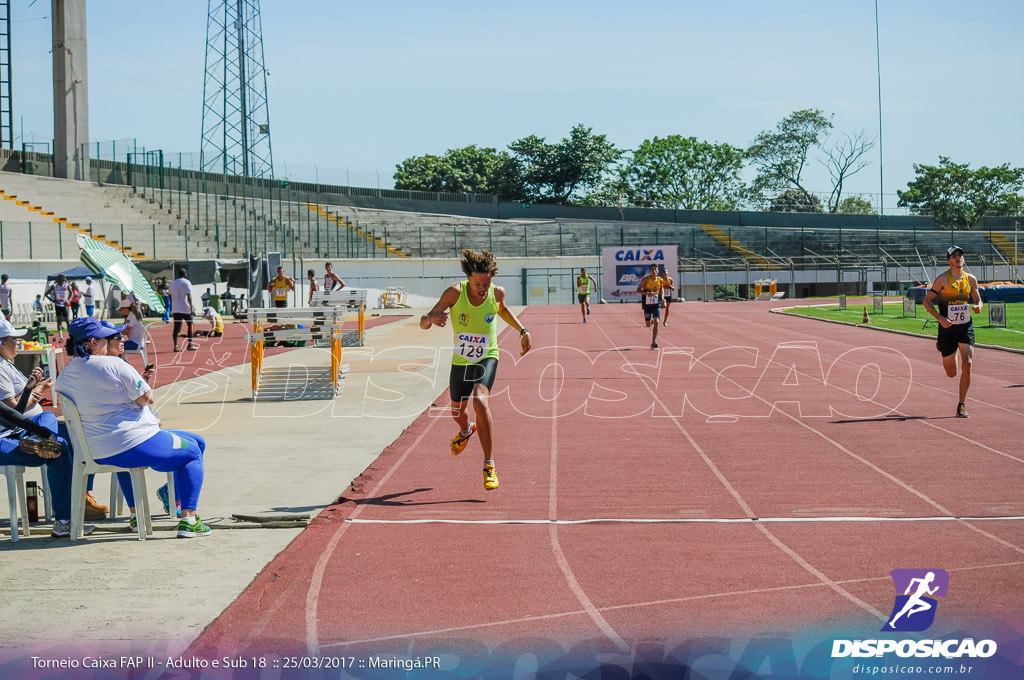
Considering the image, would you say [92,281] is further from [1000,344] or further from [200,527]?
[200,527]

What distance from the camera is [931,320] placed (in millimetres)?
28234

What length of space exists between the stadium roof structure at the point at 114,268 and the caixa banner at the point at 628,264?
132 ft

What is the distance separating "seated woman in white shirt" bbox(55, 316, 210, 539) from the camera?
21.9ft

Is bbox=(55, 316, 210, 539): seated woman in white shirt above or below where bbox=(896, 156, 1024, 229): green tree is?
below

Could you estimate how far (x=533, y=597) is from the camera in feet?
17.7

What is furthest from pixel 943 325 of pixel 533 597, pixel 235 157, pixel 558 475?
pixel 235 157

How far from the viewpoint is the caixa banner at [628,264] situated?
55562 millimetres

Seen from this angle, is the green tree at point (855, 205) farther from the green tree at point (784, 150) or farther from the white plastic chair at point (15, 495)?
the white plastic chair at point (15, 495)

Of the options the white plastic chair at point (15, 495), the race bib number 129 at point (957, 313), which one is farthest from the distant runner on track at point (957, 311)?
the white plastic chair at point (15, 495)

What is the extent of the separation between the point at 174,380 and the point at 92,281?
22.1m

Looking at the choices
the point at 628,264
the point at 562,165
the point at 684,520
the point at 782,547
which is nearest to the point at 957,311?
the point at 684,520

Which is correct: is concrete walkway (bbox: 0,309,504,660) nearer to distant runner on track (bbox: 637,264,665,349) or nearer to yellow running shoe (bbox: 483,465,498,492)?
yellow running shoe (bbox: 483,465,498,492)

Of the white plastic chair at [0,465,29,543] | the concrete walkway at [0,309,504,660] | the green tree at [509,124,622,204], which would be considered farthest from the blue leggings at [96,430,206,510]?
the green tree at [509,124,622,204]

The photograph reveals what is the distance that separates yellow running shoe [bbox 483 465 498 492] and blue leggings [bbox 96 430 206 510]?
221 cm
